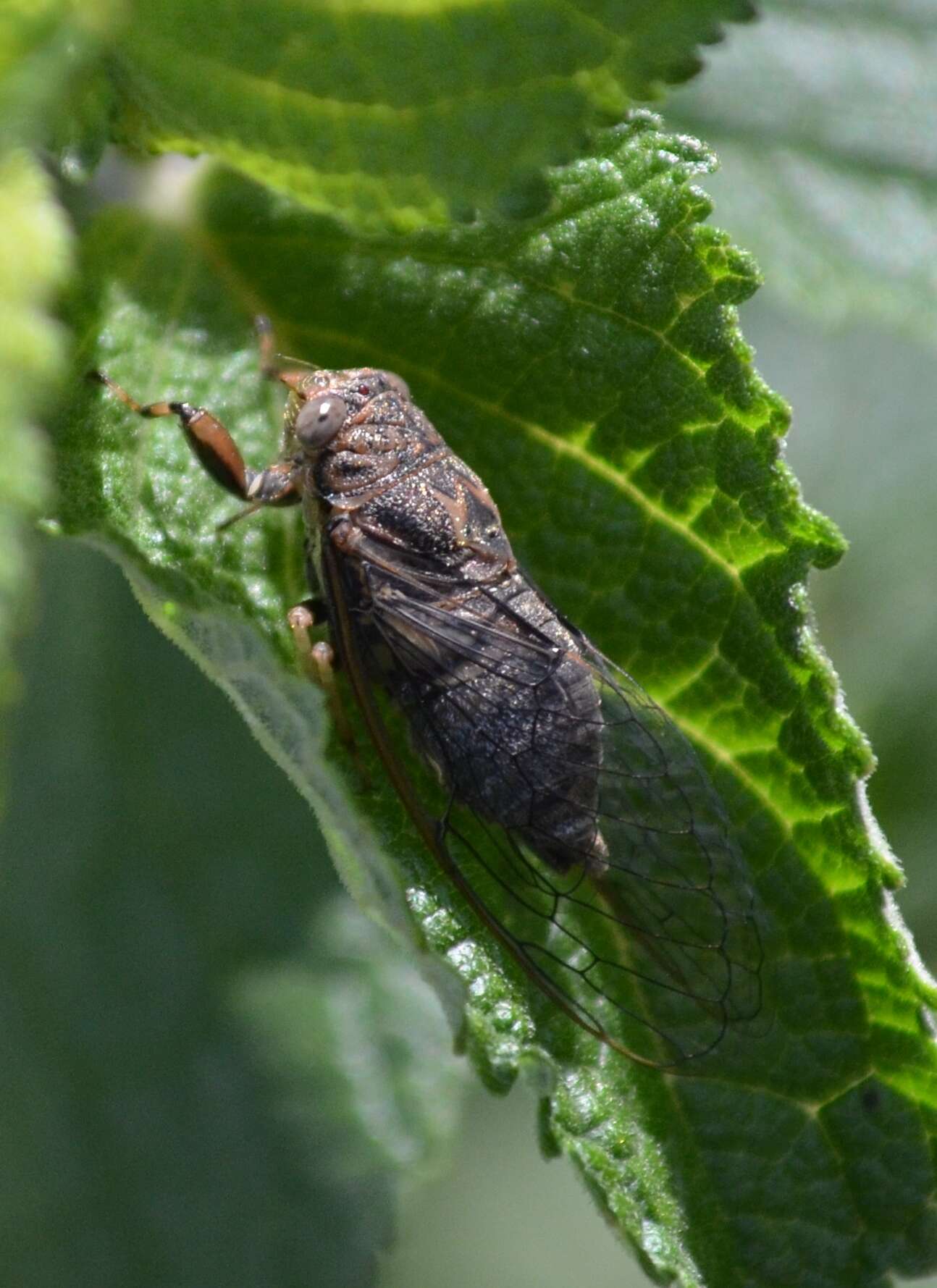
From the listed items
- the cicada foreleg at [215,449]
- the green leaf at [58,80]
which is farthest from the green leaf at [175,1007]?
the green leaf at [58,80]

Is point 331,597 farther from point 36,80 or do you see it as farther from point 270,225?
point 36,80

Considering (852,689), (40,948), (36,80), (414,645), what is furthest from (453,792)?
(852,689)

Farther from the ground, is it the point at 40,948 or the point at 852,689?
the point at 852,689

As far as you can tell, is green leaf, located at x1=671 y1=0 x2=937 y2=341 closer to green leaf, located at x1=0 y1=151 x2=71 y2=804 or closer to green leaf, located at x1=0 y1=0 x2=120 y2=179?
green leaf, located at x1=0 y1=0 x2=120 y2=179

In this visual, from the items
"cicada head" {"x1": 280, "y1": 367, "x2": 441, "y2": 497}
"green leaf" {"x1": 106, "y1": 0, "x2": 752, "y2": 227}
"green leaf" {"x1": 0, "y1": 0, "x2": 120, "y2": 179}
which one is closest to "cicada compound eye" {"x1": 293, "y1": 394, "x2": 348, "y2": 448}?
"cicada head" {"x1": 280, "y1": 367, "x2": 441, "y2": 497}

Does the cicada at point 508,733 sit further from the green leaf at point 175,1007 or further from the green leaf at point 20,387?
the green leaf at point 20,387

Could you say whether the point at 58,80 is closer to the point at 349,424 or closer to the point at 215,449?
the point at 215,449

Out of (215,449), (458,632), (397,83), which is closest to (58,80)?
(397,83)
